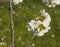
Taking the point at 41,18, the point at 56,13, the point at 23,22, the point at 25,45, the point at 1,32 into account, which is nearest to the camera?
the point at 41,18

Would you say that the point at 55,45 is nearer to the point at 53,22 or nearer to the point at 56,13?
the point at 53,22

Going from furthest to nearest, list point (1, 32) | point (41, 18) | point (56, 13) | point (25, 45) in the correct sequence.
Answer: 1. point (56, 13)
2. point (1, 32)
3. point (25, 45)
4. point (41, 18)

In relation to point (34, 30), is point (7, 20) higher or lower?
lower

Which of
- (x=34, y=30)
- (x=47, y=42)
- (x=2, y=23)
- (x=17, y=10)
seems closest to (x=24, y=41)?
(x=47, y=42)

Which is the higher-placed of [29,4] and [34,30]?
[34,30]

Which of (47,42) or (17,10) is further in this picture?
(17,10)

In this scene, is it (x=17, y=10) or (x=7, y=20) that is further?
(x=17, y=10)

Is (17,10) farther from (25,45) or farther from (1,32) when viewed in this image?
(25,45)

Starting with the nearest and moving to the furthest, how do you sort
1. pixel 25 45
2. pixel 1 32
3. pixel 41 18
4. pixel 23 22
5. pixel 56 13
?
pixel 41 18 → pixel 25 45 → pixel 1 32 → pixel 23 22 → pixel 56 13

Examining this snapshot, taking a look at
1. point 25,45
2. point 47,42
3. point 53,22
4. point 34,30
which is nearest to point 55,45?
point 47,42
